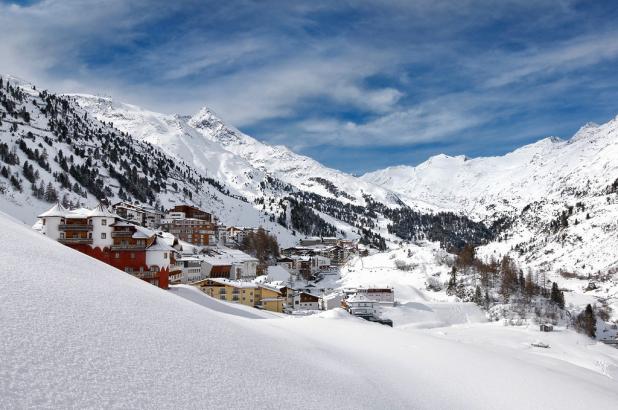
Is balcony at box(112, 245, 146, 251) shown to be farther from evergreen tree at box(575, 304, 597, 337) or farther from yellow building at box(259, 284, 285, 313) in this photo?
evergreen tree at box(575, 304, 597, 337)

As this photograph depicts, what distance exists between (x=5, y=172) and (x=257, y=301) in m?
100

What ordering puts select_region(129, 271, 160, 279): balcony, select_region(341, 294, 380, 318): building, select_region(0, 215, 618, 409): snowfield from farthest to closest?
1. select_region(341, 294, 380, 318): building
2. select_region(129, 271, 160, 279): balcony
3. select_region(0, 215, 618, 409): snowfield

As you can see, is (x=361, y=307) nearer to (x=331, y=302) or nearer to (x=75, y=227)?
(x=331, y=302)

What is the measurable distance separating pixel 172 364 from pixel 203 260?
101 meters

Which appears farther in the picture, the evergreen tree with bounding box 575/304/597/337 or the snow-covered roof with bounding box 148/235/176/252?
the evergreen tree with bounding box 575/304/597/337

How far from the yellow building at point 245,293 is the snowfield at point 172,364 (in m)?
64.8

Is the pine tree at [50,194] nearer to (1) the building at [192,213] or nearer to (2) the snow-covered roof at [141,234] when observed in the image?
(1) the building at [192,213]

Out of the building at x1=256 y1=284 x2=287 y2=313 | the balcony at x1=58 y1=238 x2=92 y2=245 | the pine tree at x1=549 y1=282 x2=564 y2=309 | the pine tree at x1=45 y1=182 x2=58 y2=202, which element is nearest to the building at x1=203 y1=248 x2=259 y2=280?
the building at x1=256 y1=284 x2=287 y2=313

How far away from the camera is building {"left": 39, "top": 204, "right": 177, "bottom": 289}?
53.2 metres

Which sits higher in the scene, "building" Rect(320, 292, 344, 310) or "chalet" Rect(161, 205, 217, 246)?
"chalet" Rect(161, 205, 217, 246)

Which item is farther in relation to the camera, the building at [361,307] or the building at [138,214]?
the building at [138,214]

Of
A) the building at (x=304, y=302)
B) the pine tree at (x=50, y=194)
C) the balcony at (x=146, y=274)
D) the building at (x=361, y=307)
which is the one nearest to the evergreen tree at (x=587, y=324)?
the building at (x=361, y=307)

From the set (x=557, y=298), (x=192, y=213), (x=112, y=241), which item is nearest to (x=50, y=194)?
(x=192, y=213)

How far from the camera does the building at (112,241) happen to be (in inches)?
2095
